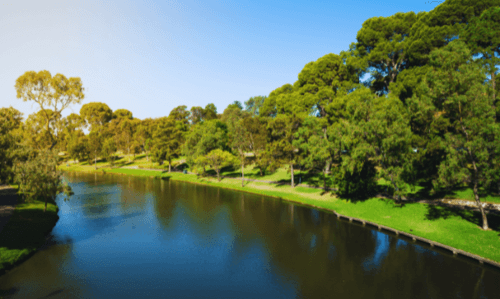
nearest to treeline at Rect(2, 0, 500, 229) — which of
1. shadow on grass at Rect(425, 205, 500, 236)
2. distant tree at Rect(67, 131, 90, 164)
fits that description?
shadow on grass at Rect(425, 205, 500, 236)

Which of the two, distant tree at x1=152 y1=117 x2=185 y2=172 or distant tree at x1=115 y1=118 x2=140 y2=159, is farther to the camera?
distant tree at x1=115 y1=118 x2=140 y2=159

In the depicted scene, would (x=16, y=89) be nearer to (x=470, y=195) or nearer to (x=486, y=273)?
(x=486, y=273)

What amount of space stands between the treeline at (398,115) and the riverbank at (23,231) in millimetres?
15627

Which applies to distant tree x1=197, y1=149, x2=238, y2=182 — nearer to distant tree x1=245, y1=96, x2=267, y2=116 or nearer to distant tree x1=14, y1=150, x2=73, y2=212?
distant tree x1=14, y1=150, x2=73, y2=212

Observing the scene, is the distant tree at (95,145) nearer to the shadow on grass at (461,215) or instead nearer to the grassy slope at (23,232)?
the grassy slope at (23,232)

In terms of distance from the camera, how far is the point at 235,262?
987 inches

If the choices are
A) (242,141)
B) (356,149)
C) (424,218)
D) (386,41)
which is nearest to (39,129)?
(242,141)

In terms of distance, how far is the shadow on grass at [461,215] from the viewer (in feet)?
91.4

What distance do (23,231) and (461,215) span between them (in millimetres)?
49085

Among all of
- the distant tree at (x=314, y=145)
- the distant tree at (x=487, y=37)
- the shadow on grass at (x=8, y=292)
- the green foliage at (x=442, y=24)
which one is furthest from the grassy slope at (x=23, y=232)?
the green foliage at (x=442, y=24)

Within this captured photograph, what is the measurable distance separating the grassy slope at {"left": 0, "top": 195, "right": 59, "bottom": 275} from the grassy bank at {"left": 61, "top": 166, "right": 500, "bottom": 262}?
36.7 m

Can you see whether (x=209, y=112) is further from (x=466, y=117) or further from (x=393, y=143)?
(x=466, y=117)

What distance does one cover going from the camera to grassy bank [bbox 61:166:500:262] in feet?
83.7

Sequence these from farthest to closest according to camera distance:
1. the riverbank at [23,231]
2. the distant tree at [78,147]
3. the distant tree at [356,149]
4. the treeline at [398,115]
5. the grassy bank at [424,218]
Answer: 1. the distant tree at [78,147]
2. the distant tree at [356,149]
3. the treeline at [398,115]
4. the grassy bank at [424,218]
5. the riverbank at [23,231]
